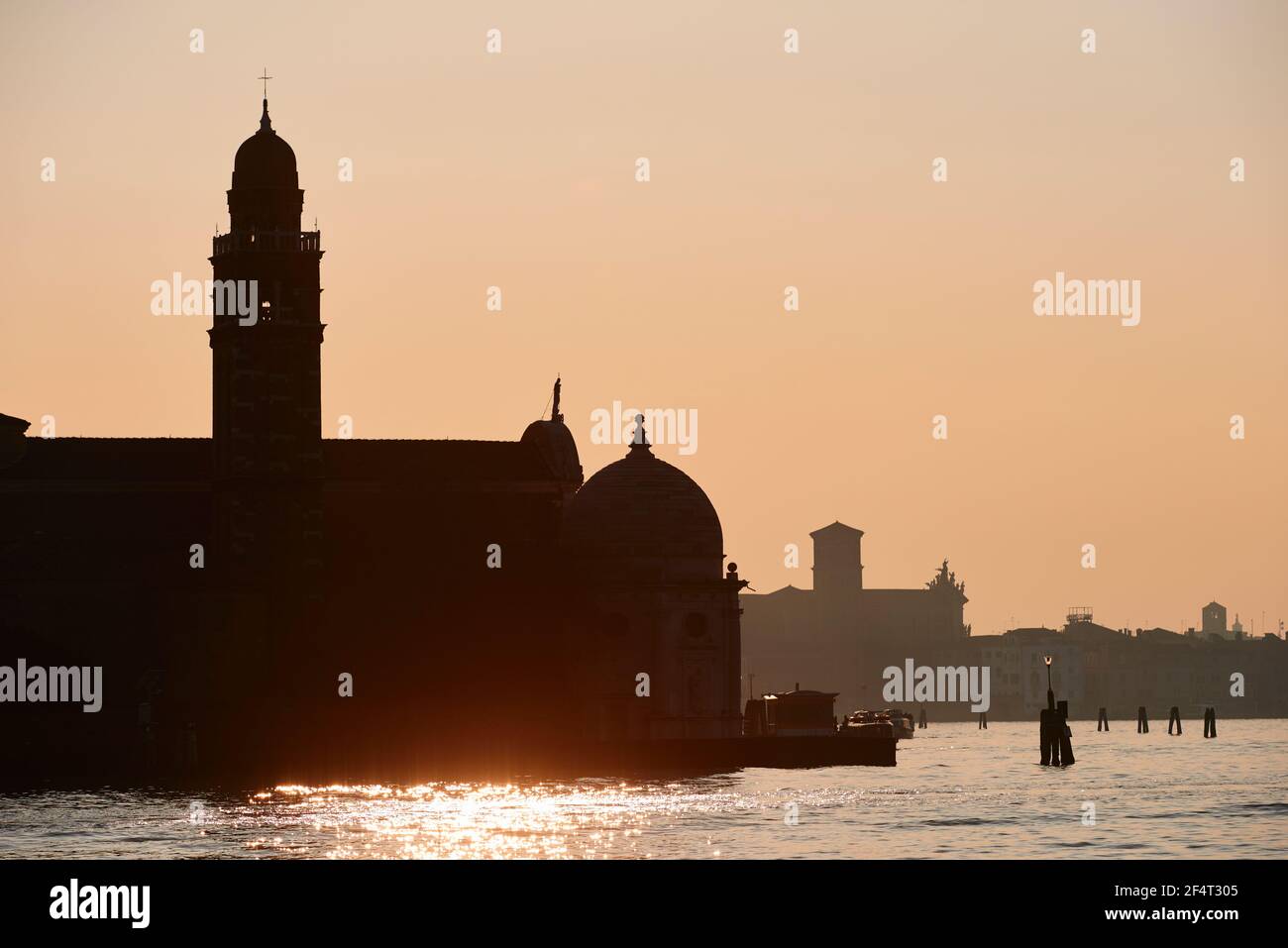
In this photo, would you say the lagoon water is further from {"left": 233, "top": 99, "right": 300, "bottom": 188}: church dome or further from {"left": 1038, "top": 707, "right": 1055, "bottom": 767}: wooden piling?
{"left": 233, "top": 99, "right": 300, "bottom": 188}: church dome

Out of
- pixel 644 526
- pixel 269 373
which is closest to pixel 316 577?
pixel 269 373

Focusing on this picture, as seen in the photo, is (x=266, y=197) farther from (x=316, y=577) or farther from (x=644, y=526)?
(x=644, y=526)

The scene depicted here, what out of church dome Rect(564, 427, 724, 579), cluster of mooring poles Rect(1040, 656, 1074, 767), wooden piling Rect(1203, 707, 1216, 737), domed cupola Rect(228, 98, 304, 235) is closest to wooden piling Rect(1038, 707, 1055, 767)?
cluster of mooring poles Rect(1040, 656, 1074, 767)

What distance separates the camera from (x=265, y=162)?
84.6 meters

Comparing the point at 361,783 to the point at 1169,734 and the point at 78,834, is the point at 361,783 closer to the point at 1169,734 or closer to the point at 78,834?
the point at 78,834

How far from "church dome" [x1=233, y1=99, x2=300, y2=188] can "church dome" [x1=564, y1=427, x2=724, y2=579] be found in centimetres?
1972

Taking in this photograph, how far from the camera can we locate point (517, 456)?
10175cm

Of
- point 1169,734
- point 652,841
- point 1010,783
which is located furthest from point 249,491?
point 1169,734

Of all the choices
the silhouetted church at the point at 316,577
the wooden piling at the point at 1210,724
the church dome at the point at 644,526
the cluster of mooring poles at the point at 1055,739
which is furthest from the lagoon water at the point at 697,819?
the wooden piling at the point at 1210,724

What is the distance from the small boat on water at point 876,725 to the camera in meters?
108

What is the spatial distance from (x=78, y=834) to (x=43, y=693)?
1036 inches

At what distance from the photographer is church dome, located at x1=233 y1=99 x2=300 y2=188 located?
278 feet

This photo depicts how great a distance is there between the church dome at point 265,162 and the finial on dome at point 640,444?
2029cm

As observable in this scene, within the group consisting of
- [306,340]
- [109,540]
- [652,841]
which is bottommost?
[652,841]
